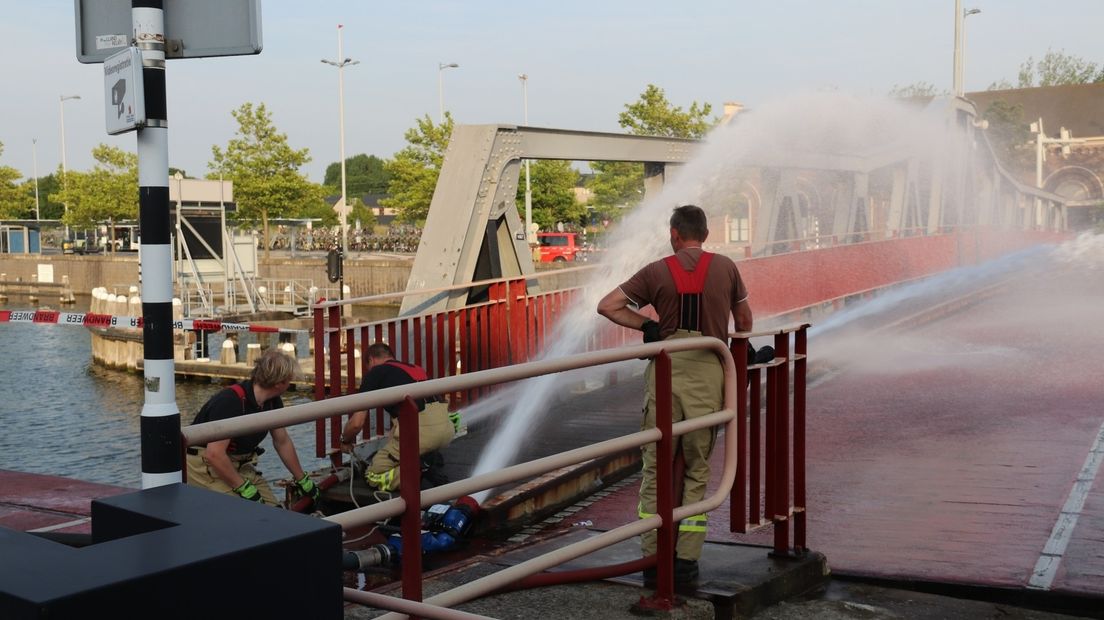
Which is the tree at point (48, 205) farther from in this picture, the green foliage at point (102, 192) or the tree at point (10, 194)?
the green foliage at point (102, 192)

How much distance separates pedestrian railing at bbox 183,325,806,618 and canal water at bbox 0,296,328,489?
36.6ft

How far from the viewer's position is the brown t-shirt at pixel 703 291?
222 inches

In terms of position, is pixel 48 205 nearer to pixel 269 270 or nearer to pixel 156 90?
pixel 269 270

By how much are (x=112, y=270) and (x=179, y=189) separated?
98.0 feet

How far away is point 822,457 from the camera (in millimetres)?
9211

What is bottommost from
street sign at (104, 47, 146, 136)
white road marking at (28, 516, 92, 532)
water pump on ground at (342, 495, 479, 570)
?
water pump on ground at (342, 495, 479, 570)

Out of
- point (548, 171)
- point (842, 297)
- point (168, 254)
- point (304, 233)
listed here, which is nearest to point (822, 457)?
point (168, 254)

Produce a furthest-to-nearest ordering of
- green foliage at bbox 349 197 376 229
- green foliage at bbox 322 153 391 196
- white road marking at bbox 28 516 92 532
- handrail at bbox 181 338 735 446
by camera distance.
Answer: green foliage at bbox 322 153 391 196
green foliage at bbox 349 197 376 229
white road marking at bbox 28 516 92 532
handrail at bbox 181 338 735 446

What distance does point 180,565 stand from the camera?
7.77 ft

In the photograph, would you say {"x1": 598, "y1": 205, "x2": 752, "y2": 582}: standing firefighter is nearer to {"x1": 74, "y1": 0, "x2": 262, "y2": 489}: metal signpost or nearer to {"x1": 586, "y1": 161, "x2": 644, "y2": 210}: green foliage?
{"x1": 74, "y1": 0, "x2": 262, "y2": 489}: metal signpost

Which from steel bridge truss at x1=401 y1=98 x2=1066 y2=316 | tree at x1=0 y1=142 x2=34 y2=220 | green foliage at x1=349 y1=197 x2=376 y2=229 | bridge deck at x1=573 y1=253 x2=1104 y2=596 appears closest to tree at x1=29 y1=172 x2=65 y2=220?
green foliage at x1=349 y1=197 x2=376 y2=229

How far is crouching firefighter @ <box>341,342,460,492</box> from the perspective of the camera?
7453 mm

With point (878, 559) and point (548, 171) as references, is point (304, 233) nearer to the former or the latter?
point (548, 171)

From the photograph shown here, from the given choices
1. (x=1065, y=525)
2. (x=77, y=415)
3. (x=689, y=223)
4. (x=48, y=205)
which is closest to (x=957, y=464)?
(x=1065, y=525)
